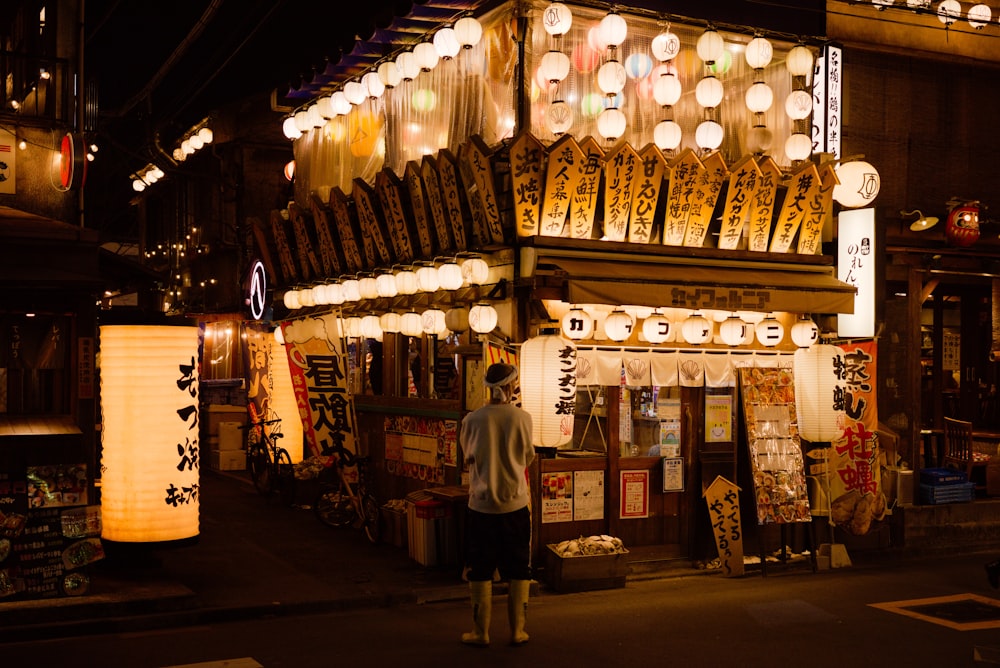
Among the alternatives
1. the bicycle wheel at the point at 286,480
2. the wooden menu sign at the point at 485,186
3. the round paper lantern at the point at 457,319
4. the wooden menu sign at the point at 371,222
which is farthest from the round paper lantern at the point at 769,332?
the bicycle wheel at the point at 286,480

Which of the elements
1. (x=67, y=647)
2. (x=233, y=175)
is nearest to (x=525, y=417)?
(x=67, y=647)

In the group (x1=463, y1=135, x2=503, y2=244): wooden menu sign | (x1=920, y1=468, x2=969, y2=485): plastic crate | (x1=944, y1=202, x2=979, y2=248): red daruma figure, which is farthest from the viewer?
(x1=944, y1=202, x2=979, y2=248): red daruma figure

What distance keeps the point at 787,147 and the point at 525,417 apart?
306 inches

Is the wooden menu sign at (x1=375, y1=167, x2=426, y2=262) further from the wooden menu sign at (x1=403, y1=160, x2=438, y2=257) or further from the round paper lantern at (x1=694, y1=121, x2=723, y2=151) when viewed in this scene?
the round paper lantern at (x1=694, y1=121, x2=723, y2=151)

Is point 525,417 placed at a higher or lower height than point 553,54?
lower

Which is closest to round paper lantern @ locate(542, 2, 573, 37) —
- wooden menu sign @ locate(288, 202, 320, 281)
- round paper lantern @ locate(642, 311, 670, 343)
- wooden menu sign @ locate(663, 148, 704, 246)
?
wooden menu sign @ locate(663, 148, 704, 246)

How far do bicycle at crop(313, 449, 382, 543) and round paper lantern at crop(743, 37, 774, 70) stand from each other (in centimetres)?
901

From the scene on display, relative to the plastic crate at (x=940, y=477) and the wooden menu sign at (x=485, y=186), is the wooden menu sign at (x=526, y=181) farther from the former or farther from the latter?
the plastic crate at (x=940, y=477)

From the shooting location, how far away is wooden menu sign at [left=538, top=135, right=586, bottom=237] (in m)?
13.0

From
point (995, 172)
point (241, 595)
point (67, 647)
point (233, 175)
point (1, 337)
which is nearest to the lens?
point (67, 647)

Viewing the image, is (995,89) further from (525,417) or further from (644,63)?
(525,417)

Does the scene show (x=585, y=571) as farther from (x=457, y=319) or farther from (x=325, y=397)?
(x=325, y=397)

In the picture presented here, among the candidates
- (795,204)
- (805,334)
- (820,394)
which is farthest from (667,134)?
(820,394)

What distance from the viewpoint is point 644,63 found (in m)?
14.6
